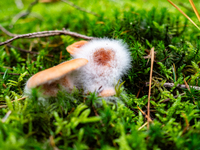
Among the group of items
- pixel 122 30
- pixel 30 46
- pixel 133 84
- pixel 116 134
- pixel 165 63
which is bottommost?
pixel 116 134

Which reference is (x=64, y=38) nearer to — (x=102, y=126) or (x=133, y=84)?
(x=133, y=84)

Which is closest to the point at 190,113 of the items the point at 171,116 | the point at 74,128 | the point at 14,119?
the point at 171,116

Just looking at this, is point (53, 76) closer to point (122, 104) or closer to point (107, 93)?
point (107, 93)

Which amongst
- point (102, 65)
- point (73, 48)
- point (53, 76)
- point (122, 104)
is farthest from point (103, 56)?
point (53, 76)

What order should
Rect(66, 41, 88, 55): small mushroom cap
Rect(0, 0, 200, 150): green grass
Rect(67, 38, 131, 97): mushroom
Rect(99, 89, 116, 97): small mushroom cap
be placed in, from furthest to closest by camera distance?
Rect(66, 41, 88, 55): small mushroom cap < Rect(67, 38, 131, 97): mushroom < Rect(99, 89, 116, 97): small mushroom cap < Rect(0, 0, 200, 150): green grass

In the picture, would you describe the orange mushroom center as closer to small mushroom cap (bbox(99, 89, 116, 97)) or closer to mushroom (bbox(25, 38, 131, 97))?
mushroom (bbox(25, 38, 131, 97))

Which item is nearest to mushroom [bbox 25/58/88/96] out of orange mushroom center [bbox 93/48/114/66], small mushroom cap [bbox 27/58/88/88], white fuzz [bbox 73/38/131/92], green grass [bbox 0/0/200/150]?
small mushroom cap [bbox 27/58/88/88]

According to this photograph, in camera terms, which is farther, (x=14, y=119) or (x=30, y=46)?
(x=30, y=46)
